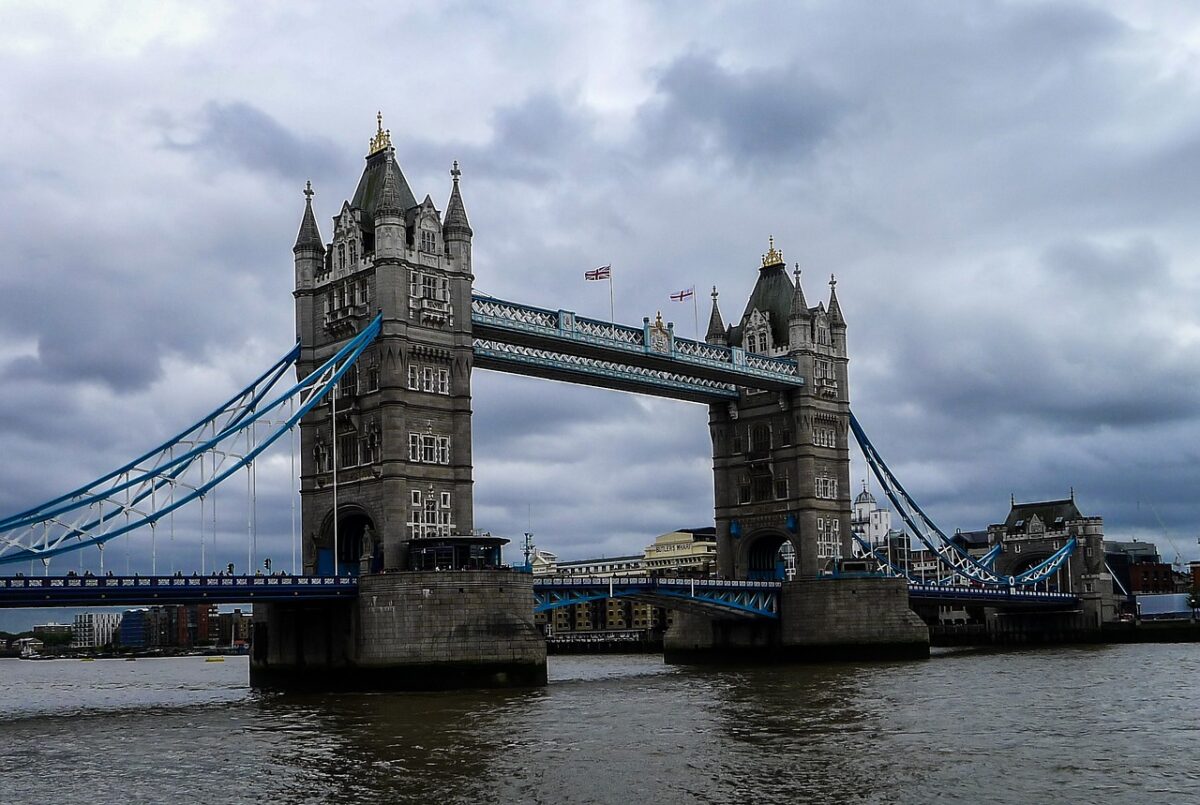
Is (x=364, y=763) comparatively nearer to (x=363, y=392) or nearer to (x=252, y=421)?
(x=252, y=421)

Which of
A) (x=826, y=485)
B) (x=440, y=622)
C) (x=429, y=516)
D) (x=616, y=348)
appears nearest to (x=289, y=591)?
(x=440, y=622)

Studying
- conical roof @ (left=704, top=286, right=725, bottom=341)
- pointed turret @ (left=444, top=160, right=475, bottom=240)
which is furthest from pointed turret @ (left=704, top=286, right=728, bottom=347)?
pointed turret @ (left=444, top=160, right=475, bottom=240)

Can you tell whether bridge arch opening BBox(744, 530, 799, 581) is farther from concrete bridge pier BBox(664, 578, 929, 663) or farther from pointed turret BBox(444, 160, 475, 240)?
pointed turret BBox(444, 160, 475, 240)

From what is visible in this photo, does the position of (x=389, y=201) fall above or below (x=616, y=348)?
above

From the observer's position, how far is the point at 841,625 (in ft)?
299

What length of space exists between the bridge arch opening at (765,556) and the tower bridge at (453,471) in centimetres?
23

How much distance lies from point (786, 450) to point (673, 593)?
17189 mm

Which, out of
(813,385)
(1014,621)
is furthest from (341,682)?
(1014,621)

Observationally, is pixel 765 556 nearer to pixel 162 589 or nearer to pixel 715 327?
pixel 715 327

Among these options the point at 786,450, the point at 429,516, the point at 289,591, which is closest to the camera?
the point at 289,591

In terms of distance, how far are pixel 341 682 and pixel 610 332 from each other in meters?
28.0

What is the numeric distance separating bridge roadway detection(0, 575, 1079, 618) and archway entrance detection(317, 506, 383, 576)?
7759mm

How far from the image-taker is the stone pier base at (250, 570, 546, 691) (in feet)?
212

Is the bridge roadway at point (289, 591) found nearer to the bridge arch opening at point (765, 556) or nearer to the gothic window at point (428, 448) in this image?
the bridge arch opening at point (765, 556)
